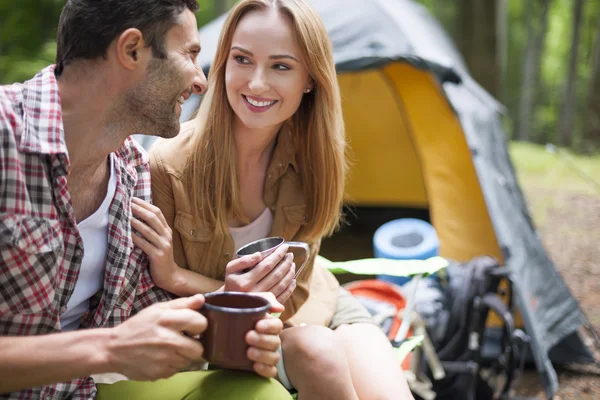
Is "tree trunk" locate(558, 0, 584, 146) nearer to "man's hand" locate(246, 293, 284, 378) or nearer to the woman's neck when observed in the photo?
the woman's neck

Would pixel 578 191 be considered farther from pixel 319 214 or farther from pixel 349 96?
pixel 319 214

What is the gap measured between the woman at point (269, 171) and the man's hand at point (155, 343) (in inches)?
18.5

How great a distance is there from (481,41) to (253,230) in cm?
611

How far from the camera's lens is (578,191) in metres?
8.17

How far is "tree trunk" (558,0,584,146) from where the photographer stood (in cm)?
1477

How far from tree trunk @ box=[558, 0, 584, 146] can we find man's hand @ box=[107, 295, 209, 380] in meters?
14.8

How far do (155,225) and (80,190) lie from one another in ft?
0.70

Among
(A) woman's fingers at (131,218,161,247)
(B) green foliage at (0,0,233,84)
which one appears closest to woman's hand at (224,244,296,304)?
(A) woman's fingers at (131,218,161,247)

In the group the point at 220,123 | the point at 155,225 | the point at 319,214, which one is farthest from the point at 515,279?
the point at 155,225

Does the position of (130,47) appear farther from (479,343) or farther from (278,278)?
(479,343)

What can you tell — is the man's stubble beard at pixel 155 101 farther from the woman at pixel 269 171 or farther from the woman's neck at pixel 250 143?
the woman's neck at pixel 250 143

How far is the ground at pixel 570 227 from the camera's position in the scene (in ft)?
11.9

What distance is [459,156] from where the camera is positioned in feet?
13.5

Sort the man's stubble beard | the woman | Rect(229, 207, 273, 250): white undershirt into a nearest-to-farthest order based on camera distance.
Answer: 1. the man's stubble beard
2. the woman
3. Rect(229, 207, 273, 250): white undershirt
